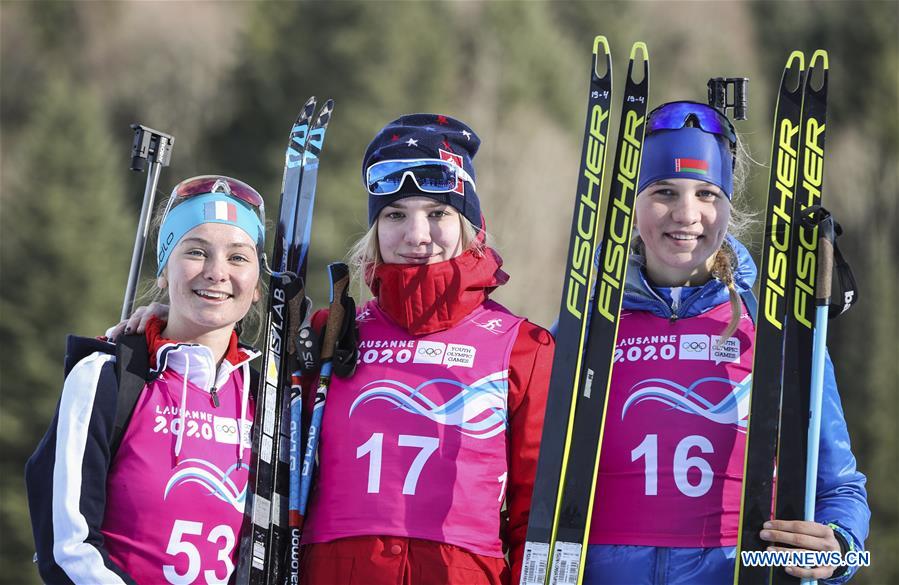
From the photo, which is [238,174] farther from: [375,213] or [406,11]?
[375,213]

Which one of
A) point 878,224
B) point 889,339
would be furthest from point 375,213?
point 878,224

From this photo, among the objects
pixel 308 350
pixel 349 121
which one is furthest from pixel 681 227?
pixel 349 121

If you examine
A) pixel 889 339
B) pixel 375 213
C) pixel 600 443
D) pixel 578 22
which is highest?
pixel 578 22

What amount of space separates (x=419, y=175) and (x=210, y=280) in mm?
741

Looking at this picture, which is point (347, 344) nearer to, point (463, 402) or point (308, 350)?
point (308, 350)

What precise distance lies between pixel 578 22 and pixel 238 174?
1828cm

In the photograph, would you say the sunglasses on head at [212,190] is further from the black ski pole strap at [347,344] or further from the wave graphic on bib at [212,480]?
the wave graphic on bib at [212,480]

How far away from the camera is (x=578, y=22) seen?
44.8m

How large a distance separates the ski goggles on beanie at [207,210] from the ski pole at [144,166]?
483 millimetres

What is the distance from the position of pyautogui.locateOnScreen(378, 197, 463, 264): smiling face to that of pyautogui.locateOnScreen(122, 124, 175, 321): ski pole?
43.3 inches

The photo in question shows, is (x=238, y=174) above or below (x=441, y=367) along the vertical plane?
above

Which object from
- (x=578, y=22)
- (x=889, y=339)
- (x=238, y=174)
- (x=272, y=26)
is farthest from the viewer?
(x=578, y=22)

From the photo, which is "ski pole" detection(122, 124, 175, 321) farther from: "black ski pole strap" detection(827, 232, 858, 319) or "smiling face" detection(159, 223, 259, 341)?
"black ski pole strap" detection(827, 232, 858, 319)

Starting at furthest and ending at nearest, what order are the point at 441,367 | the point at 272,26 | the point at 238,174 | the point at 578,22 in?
the point at 578,22, the point at 272,26, the point at 238,174, the point at 441,367
